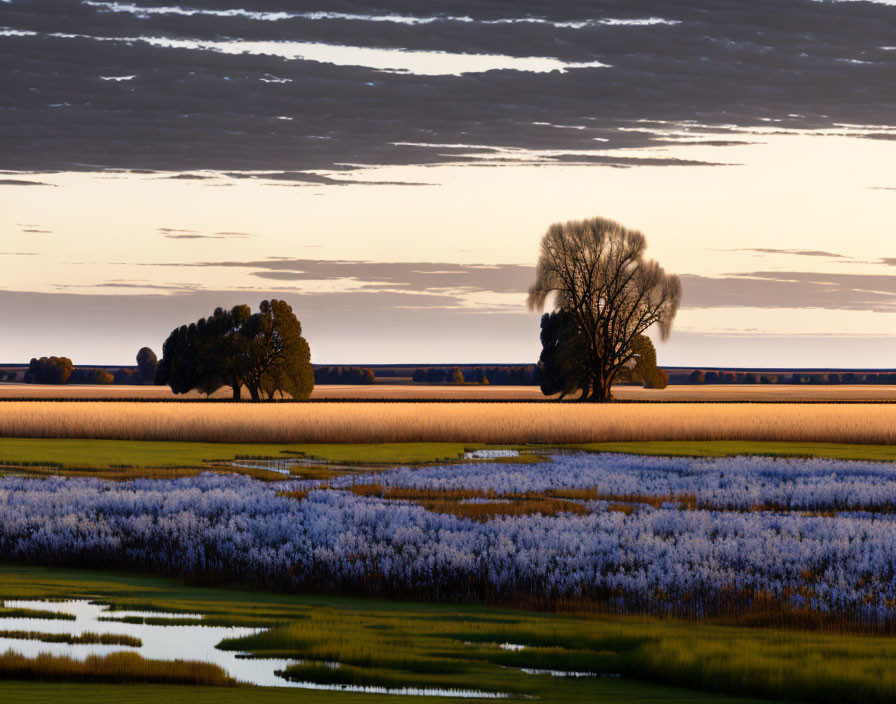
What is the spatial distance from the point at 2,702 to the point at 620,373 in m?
97.4

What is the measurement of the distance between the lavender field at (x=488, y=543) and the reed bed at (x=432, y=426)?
80.5 feet

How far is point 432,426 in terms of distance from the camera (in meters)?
59.2

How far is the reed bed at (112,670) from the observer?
11047 mm

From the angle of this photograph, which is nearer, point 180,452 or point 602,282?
point 180,452

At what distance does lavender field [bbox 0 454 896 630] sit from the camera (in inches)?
691

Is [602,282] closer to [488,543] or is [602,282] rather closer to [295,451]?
[295,451]

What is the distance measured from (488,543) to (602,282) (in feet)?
264

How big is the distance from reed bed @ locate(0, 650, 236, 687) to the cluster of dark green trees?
9047 centimetres

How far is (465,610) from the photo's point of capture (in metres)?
16.7

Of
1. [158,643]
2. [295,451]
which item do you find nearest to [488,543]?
[158,643]

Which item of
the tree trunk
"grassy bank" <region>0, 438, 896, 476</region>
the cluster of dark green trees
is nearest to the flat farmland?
the cluster of dark green trees

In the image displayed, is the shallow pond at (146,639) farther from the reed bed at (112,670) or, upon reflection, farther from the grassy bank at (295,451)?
the grassy bank at (295,451)

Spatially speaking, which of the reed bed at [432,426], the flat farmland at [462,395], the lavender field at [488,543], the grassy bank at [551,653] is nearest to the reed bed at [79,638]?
the grassy bank at [551,653]

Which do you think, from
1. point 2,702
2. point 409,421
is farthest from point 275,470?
point 2,702
